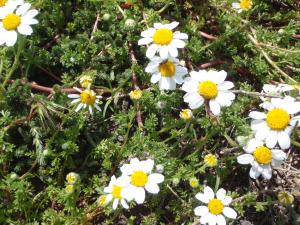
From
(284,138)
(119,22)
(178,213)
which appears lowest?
(178,213)

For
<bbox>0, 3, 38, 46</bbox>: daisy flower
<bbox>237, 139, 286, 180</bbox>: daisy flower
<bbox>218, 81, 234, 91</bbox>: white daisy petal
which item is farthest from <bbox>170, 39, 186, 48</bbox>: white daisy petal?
<bbox>0, 3, 38, 46</bbox>: daisy flower

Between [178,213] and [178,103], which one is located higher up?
[178,103]

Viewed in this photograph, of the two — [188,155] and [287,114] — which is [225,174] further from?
[287,114]

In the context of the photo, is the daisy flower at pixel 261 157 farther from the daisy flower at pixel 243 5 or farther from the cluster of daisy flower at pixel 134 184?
the daisy flower at pixel 243 5

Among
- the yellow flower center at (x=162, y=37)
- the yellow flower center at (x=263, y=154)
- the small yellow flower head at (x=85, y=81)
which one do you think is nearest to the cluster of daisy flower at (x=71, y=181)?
the small yellow flower head at (x=85, y=81)

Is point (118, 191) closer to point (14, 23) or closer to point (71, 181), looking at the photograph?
point (71, 181)

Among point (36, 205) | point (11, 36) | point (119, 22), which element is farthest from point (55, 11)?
point (36, 205)

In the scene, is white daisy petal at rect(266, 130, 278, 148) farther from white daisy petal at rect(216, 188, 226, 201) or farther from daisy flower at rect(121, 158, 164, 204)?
daisy flower at rect(121, 158, 164, 204)

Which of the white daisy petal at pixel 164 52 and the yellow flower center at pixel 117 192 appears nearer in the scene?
the yellow flower center at pixel 117 192
